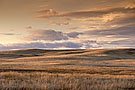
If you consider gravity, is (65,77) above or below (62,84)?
below

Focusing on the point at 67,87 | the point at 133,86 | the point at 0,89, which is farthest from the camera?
the point at 133,86

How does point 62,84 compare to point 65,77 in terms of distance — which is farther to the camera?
point 65,77

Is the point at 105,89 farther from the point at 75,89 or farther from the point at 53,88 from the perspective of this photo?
the point at 53,88

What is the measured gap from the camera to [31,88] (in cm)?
845

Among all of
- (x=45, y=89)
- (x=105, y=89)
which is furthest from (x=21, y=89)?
(x=105, y=89)

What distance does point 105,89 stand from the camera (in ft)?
28.2

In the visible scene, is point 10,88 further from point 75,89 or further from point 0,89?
point 75,89

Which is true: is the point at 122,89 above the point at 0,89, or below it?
below

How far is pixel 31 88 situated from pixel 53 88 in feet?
2.97

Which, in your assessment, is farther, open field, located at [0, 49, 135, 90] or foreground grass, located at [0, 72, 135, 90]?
open field, located at [0, 49, 135, 90]

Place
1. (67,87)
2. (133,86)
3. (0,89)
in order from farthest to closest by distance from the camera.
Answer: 1. (133,86)
2. (67,87)
3. (0,89)

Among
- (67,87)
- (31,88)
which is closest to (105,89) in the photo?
(67,87)

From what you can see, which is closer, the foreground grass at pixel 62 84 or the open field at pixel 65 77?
the foreground grass at pixel 62 84

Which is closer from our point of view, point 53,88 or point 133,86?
point 53,88
